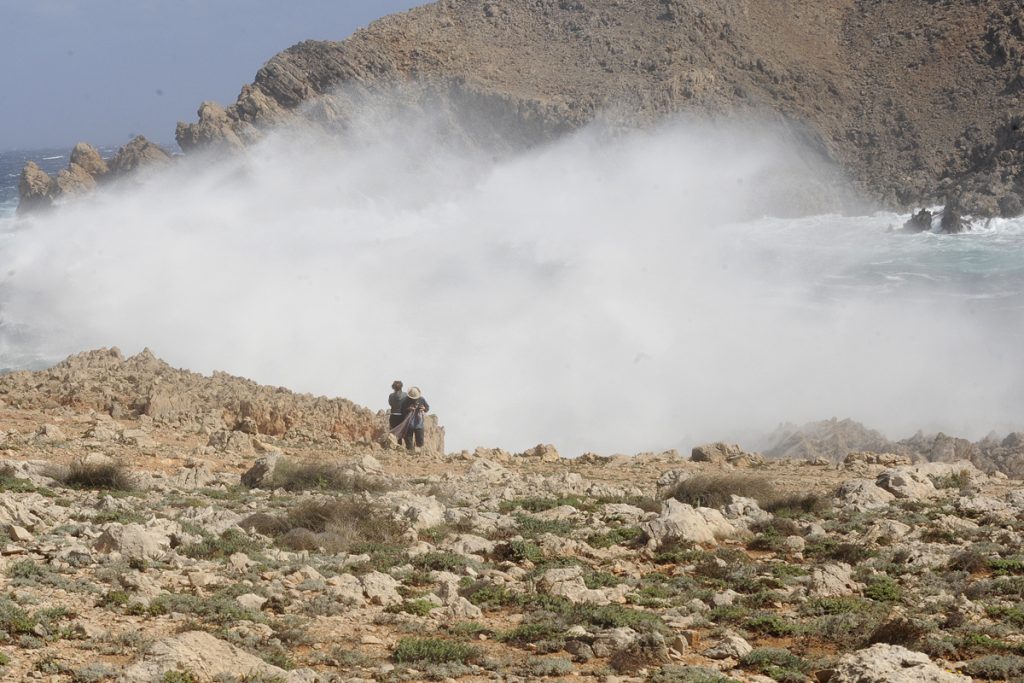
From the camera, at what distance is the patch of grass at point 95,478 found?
11.5 metres

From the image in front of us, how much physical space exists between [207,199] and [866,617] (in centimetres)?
4142

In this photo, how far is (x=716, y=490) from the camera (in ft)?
39.8

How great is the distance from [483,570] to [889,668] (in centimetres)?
353

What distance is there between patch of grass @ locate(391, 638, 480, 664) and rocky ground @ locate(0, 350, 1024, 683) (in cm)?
2

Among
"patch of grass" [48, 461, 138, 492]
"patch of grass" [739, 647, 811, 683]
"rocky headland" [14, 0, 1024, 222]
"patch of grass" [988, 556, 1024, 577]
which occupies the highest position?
"rocky headland" [14, 0, 1024, 222]

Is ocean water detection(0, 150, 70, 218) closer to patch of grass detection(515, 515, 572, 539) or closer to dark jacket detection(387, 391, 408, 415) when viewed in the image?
dark jacket detection(387, 391, 408, 415)

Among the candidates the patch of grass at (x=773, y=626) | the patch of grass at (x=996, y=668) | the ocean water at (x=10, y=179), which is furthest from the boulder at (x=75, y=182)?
the patch of grass at (x=996, y=668)

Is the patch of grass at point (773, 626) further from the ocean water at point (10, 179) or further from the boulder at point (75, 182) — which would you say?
the ocean water at point (10, 179)

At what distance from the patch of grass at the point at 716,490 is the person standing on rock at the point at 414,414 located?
4878 mm

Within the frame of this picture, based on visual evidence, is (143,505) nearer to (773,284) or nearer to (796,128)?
(773,284)

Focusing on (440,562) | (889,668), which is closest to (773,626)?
(889,668)

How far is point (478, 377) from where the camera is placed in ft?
96.6

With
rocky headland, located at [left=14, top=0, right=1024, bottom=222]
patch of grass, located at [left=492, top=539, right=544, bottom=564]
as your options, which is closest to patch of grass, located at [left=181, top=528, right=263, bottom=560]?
patch of grass, located at [left=492, top=539, right=544, bottom=564]

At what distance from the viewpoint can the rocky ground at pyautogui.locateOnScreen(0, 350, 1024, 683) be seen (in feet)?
23.2
